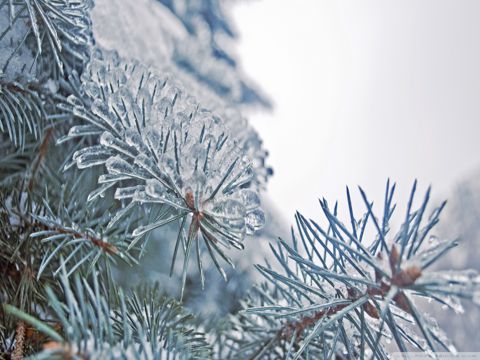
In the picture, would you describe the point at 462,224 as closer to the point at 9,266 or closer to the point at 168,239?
the point at 168,239

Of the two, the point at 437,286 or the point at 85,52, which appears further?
the point at 85,52

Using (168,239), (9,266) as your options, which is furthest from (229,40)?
(9,266)

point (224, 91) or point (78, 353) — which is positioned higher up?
point (224, 91)

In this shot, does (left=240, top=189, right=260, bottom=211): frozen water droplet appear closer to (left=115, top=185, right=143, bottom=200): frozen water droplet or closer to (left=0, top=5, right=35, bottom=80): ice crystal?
(left=115, top=185, right=143, bottom=200): frozen water droplet

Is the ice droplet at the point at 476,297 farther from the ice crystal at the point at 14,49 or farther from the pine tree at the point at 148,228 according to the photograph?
the ice crystal at the point at 14,49

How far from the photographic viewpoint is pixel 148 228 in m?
0.35

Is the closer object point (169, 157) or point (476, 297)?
point (476, 297)

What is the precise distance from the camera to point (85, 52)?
49 centimetres

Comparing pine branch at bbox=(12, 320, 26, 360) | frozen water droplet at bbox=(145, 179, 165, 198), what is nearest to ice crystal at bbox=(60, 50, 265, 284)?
frozen water droplet at bbox=(145, 179, 165, 198)

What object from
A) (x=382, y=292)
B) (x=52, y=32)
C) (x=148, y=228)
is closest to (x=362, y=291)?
(x=382, y=292)

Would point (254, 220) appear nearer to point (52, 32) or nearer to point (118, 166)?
point (118, 166)

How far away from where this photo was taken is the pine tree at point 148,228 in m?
0.32

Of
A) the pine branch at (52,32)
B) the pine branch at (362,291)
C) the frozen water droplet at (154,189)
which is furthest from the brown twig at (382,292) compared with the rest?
the pine branch at (52,32)

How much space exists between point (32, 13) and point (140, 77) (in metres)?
0.10
